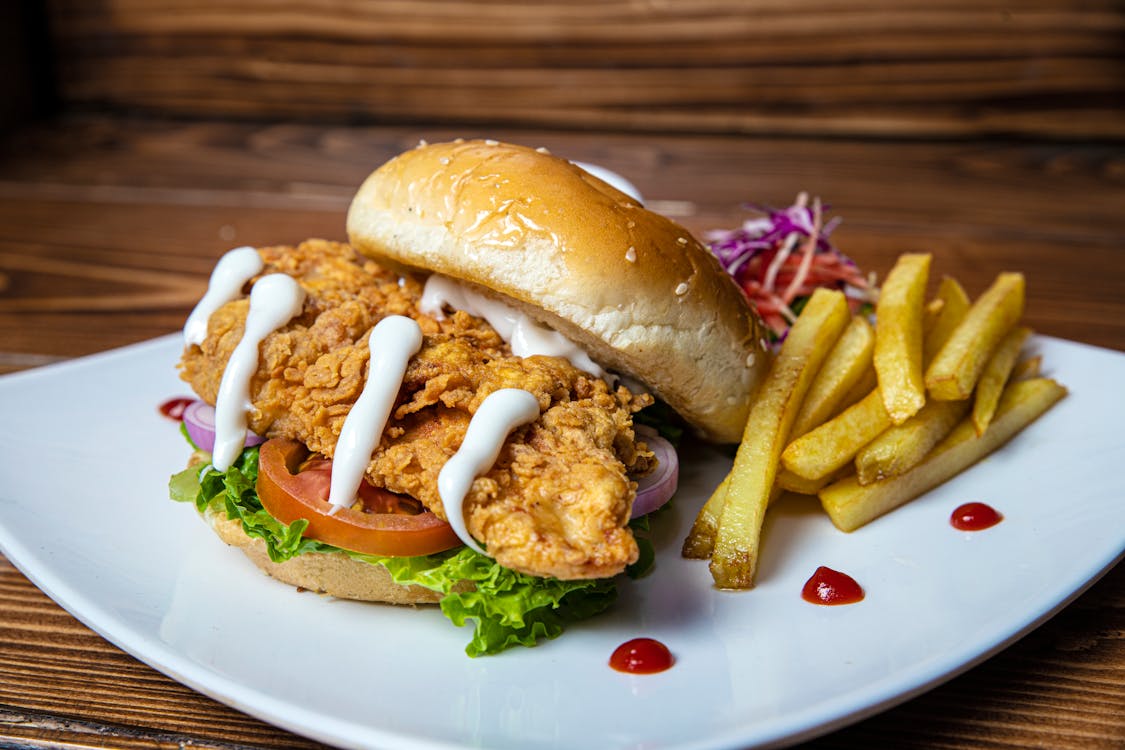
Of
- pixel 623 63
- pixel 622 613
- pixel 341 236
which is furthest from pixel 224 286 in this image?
pixel 623 63

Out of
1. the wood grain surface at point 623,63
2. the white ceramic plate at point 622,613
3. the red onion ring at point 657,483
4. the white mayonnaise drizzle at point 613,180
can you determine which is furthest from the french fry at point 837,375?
the wood grain surface at point 623,63

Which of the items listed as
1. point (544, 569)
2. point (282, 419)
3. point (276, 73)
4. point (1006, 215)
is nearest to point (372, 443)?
point (282, 419)

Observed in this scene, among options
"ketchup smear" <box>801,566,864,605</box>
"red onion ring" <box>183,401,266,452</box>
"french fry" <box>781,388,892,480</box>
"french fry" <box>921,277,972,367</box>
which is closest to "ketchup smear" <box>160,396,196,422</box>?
"red onion ring" <box>183,401,266,452</box>

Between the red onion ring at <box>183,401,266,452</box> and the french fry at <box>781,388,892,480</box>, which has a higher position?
the french fry at <box>781,388,892,480</box>

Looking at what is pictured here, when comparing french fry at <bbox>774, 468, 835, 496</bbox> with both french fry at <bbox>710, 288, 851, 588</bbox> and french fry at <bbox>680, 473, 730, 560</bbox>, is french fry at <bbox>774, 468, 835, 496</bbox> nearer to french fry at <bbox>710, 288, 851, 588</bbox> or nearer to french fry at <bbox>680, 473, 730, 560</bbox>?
french fry at <bbox>710, 288, 851, 588</bbox>

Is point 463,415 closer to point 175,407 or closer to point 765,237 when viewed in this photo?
point 175,407

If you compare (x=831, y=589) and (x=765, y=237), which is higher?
(x=765, y=237)
